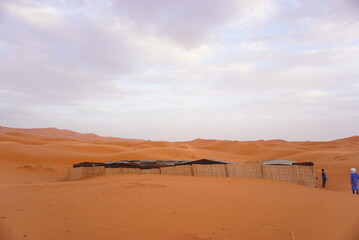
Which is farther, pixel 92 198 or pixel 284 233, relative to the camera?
pixel 92 198

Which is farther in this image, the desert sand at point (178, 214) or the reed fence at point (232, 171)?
the reed fence at point (232, 171)

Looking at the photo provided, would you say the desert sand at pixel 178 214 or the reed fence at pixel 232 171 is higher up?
the reed fence at pixel 232 171

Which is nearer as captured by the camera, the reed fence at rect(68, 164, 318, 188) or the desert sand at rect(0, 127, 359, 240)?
the desert sand at rect(0, 127, 359, 240)

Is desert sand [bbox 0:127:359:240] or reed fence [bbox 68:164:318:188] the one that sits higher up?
reed fence [bbox 68:164:318:188]

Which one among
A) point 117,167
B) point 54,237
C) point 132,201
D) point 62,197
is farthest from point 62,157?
point 54,237

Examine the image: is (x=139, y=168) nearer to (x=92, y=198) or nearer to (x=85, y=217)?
(x=92, y=198)

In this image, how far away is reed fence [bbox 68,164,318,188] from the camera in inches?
546

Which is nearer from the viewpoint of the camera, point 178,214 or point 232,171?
point 178,214

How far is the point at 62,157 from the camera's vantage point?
114 ft

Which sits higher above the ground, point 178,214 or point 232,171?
point 232,171

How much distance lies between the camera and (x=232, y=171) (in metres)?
15.8

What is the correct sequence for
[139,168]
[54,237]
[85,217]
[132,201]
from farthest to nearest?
[139,168], [132,201], [85,217], [54,237]

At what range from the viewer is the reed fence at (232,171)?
1388 centimetres

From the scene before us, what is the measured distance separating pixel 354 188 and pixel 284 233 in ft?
27.4
